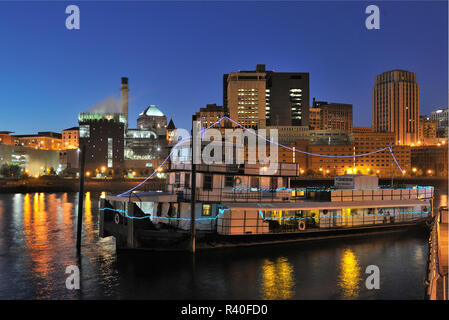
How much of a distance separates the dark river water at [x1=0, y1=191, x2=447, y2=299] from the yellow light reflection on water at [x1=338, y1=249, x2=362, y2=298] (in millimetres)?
58

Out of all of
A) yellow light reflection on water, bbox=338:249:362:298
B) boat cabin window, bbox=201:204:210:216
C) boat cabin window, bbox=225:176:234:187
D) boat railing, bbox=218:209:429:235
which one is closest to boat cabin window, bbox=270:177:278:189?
boat railing, bbox=218:209:429:235

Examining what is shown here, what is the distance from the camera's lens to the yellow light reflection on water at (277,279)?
20156mm

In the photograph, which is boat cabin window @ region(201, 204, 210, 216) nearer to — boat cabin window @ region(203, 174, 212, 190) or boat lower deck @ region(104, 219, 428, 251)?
boat cabin window @ region(203, 174, 212, 190)

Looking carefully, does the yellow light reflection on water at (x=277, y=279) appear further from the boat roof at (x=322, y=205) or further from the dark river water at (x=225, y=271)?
the boat roof at (x=322, y=205)

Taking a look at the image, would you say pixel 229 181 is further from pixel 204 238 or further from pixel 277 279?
pixel 277 279

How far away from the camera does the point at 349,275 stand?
23375mm

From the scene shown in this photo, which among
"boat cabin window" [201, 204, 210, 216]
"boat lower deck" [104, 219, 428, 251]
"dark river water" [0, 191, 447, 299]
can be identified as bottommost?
"dark river water" [0, 191, 447, 299]

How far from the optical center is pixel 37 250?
101 feet

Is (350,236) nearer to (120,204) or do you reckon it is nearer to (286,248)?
(286,248)

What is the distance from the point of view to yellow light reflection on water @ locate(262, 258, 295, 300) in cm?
2016

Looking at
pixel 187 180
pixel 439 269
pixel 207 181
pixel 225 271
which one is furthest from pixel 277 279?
pixel 187 180

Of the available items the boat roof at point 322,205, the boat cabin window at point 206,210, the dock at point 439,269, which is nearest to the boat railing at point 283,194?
the boat roof at point 322,205

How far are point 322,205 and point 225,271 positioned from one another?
1093 cm

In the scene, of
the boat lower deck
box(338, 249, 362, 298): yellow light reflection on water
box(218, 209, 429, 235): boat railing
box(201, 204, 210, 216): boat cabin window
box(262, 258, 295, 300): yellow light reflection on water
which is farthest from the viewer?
box(201, 204, 210, 216): boat cabin window
